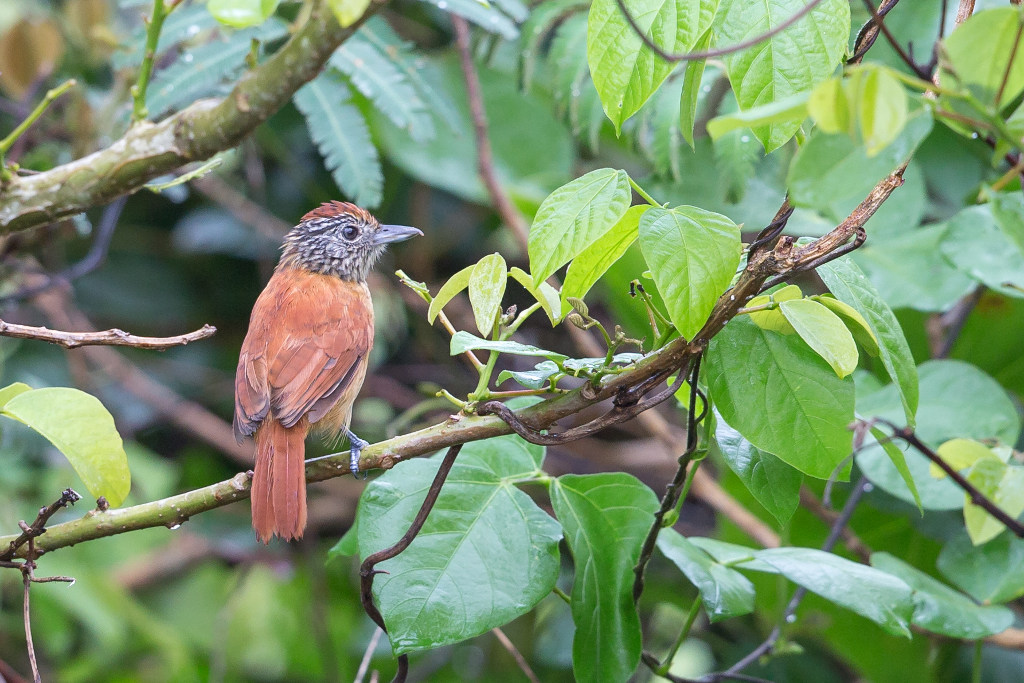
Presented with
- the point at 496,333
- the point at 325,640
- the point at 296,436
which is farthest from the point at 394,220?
the point at 496,333

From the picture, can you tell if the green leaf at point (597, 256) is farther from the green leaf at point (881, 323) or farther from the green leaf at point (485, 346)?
the green leaf at point (881, 323)

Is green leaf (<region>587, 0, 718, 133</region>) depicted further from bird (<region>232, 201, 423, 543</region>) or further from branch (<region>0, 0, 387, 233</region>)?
bird (<region>232, 201, 423, 543</region>)

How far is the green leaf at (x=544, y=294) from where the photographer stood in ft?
4.59

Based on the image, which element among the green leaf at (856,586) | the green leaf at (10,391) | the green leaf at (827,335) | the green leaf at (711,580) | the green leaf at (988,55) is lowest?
the green leaf at (711,580)

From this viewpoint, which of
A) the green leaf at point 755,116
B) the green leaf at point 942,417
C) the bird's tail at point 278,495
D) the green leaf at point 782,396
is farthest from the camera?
the green leaf at point 942,417

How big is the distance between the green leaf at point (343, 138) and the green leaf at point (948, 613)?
1757 mm

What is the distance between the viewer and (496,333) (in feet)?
5.09

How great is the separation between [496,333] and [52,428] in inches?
30.9

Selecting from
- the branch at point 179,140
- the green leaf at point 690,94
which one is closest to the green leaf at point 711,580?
the green leaf at point 690,94

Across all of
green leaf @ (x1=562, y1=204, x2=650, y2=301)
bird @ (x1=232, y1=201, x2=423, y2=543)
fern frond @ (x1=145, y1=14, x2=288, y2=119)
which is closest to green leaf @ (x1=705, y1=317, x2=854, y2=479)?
green leaf @ (x1=562, y1=204, x2=650, y2=301)

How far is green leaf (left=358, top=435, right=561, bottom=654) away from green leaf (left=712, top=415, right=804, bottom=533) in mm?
357

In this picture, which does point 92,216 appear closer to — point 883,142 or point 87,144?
point 87,144

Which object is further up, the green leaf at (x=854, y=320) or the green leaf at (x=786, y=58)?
the green leaf at (x=786, y=58)

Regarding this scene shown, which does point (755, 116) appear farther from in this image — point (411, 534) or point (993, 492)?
point (993, 492)
